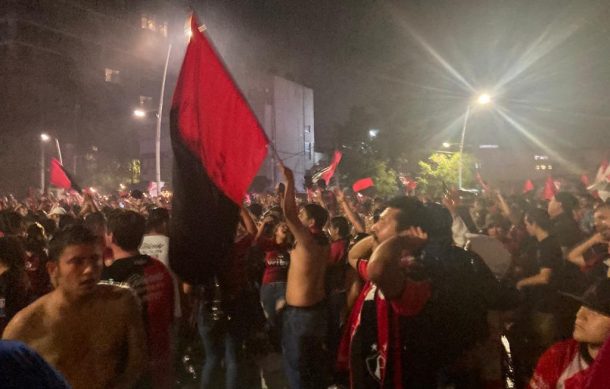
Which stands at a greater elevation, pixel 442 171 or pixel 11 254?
pixel 442 171

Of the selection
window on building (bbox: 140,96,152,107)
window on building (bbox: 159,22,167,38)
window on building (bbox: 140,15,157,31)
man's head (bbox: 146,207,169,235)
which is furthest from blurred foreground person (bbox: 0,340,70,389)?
window on building (bbox: 159,22,167,38)

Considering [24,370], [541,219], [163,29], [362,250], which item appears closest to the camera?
[24,370]

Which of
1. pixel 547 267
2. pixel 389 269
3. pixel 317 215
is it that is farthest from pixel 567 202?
pixel 389 269

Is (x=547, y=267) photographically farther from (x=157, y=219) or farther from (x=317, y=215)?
(x=157, y=219)

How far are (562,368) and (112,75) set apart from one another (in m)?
56.6

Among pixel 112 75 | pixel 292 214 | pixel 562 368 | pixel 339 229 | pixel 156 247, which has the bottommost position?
pixel 562 368

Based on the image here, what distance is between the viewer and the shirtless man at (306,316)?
4914mm

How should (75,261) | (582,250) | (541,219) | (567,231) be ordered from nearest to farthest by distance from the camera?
(75,261)
(541,219)
(582,250)
(567,231)

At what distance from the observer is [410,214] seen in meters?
3.32

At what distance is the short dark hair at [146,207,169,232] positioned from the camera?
5.53 m

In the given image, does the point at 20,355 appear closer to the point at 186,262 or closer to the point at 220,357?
the point at 186,262

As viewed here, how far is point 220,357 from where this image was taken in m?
5.80

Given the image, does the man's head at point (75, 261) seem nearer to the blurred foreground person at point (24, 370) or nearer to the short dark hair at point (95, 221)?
the blurred foreground person at point (24, 370)

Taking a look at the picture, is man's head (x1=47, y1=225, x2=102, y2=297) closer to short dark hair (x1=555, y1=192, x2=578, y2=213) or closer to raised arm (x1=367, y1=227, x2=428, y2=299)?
raised arm (x1=367, y1=227, x2=428, y2=299)
